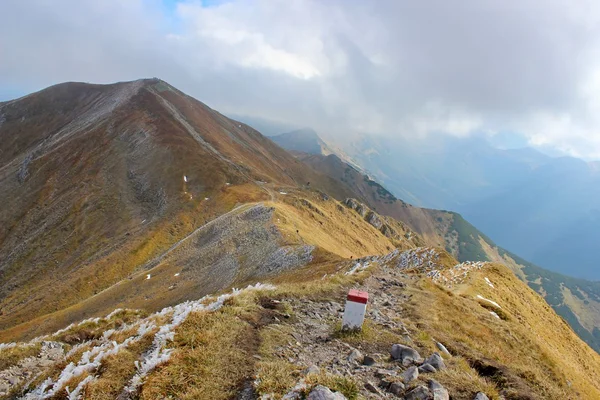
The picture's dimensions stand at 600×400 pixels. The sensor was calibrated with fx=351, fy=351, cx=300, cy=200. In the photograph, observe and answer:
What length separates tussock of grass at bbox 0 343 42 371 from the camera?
51.7 ft

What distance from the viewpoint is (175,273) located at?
54312 millimetres

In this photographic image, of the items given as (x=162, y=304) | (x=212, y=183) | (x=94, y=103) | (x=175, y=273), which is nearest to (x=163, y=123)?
(x=212, y=183)

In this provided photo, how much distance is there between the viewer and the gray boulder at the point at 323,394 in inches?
340

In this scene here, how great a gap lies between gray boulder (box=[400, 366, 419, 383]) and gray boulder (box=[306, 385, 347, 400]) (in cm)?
259

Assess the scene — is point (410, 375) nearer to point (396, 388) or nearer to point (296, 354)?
point (396, 388)

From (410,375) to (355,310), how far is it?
11.6 feet

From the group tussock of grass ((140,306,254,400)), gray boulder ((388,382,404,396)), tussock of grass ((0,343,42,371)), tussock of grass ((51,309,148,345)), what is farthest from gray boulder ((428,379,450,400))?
tussock of grass ((0,343,42,371))

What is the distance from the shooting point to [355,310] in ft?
45.5

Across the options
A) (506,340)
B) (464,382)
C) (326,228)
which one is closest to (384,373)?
(464,382)

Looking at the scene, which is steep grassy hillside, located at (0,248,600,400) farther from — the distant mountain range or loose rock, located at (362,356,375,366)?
the distant mountain range

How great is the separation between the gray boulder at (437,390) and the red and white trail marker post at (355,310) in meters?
3.87

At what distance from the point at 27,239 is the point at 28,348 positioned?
82048 millimetres

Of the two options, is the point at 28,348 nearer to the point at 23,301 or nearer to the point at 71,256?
the point at 23,301

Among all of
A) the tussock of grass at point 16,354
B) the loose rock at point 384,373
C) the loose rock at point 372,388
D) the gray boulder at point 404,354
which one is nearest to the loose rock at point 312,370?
the loose rock at point 372,388
